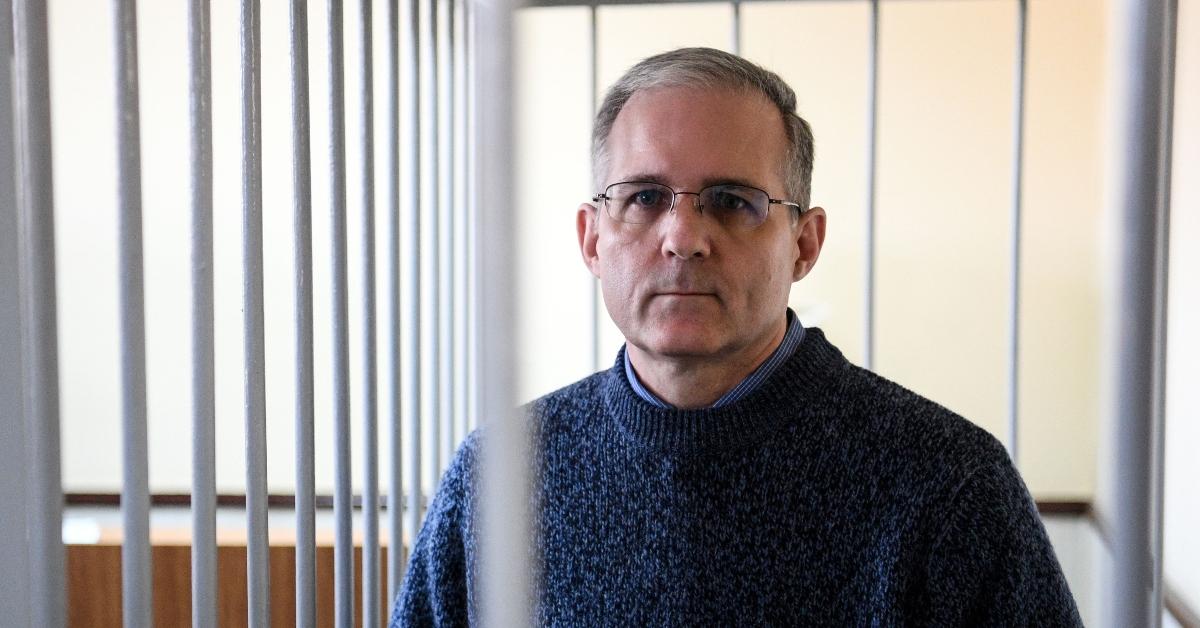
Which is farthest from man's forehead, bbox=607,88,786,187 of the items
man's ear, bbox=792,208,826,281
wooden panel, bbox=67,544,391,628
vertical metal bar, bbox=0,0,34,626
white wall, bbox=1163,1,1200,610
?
white wall, bbox=1163,1,1200,610

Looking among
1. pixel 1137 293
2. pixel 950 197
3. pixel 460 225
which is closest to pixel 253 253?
pixel 1137 293

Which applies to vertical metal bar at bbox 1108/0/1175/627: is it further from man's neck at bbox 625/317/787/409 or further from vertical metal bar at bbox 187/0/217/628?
man's neck at bbox 625/317/787/409

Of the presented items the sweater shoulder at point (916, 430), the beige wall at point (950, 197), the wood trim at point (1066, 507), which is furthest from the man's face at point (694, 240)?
the wood trim at point (1066, 507)

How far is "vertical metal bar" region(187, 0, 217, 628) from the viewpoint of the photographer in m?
0.61

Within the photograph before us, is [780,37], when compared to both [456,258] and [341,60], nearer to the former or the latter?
[456,258]

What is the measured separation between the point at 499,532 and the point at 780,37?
273 cm

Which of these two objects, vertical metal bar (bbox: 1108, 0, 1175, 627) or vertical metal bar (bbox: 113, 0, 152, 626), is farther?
vertical metal bar (bbox: 113, 0, 152, 626)

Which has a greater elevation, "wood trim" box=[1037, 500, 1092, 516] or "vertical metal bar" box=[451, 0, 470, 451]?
"vertical metal bar" box=[451, 0, 470, 451]

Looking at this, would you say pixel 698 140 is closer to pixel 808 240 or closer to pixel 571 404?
pixel 808 240

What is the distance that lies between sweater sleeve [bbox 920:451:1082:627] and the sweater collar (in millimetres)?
170

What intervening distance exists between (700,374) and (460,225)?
1.71ft

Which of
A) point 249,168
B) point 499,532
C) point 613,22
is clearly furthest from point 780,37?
point 499,532

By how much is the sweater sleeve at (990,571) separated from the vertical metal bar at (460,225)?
673 millimetres

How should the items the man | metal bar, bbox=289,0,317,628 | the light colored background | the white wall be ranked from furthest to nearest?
1. the light colored background
2. the white wall
3. the man
4. metal bar, bbox=289,0,317,628
